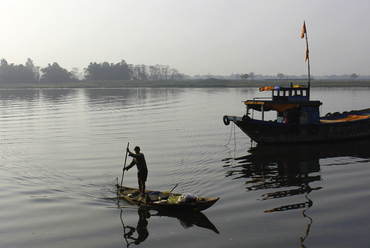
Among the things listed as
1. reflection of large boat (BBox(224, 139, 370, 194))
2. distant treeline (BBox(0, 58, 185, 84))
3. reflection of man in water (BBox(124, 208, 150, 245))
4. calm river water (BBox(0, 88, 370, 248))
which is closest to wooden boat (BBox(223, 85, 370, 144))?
reflection of large boat (BBox(224, 139, 370, 194))

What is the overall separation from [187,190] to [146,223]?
368 cm

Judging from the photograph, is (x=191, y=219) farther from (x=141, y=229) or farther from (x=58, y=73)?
(x=58, y=73)

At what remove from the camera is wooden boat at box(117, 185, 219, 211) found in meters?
12.3

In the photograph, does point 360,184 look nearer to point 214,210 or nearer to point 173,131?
point 214,210

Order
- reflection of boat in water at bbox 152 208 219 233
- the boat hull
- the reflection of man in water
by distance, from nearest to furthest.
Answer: the reflection of man in water → reflection of boat in water at bbox 152 208 219 233 → the boat hull

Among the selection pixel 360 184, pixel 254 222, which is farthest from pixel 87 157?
pixel 360 184

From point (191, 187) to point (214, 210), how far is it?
299 cm

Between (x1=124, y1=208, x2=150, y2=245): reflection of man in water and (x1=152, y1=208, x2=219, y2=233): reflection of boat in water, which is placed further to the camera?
(x1=152, y1=208, x2=219, y2=233): reflection of boat in water

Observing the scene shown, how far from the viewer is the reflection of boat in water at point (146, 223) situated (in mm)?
11164

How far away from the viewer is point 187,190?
50.8ft

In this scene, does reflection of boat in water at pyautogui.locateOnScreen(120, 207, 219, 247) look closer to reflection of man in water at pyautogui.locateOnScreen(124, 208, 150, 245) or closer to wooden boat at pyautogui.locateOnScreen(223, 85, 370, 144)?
reflection of man in water at pyautogui.locateOnScreen(124, 208, 150, 245)

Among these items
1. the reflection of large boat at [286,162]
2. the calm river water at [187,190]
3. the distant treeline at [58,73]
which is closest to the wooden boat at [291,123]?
the reflection of large boat at [286,162]

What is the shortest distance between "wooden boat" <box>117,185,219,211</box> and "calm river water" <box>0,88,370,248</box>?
31cm

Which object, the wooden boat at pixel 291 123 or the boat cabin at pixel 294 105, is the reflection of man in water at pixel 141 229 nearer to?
the wooden boat at pixel 291 123
